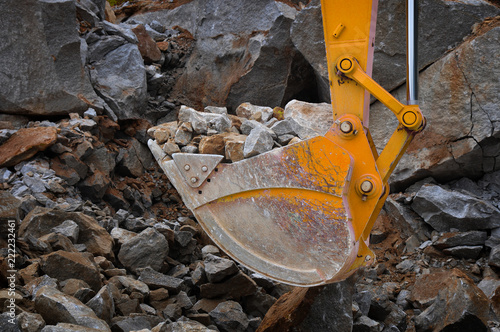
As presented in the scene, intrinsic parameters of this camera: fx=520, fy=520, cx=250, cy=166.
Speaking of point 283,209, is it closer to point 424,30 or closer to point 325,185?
point 325,185

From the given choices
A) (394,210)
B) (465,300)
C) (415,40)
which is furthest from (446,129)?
(415,40)

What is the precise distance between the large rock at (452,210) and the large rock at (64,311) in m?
3.51

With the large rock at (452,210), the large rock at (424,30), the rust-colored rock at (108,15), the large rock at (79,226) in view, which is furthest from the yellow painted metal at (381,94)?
the rust-colored rock at (108,15)

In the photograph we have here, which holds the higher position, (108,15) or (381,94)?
(381,94)

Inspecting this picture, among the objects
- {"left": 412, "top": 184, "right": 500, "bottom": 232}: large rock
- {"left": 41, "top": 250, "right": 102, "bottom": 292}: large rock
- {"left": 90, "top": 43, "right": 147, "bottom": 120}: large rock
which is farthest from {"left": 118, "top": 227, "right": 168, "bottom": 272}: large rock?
{"left": 90, "top": 43, "right": 147, "bottom": 120}: large rock

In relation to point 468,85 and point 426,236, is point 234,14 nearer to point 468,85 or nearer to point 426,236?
point 468,85

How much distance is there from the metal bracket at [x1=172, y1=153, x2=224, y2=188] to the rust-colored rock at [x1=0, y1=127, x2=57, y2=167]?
311cm

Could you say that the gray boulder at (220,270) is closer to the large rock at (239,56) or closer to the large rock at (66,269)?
the large rock at (66,269)

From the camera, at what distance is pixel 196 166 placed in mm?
2834

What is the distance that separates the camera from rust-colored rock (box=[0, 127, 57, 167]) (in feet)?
17.3

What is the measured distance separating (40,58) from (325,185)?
495 cm

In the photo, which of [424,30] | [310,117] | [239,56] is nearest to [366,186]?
[424,30]

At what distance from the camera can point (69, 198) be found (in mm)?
5109

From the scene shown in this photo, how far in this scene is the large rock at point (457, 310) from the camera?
3217 mm
